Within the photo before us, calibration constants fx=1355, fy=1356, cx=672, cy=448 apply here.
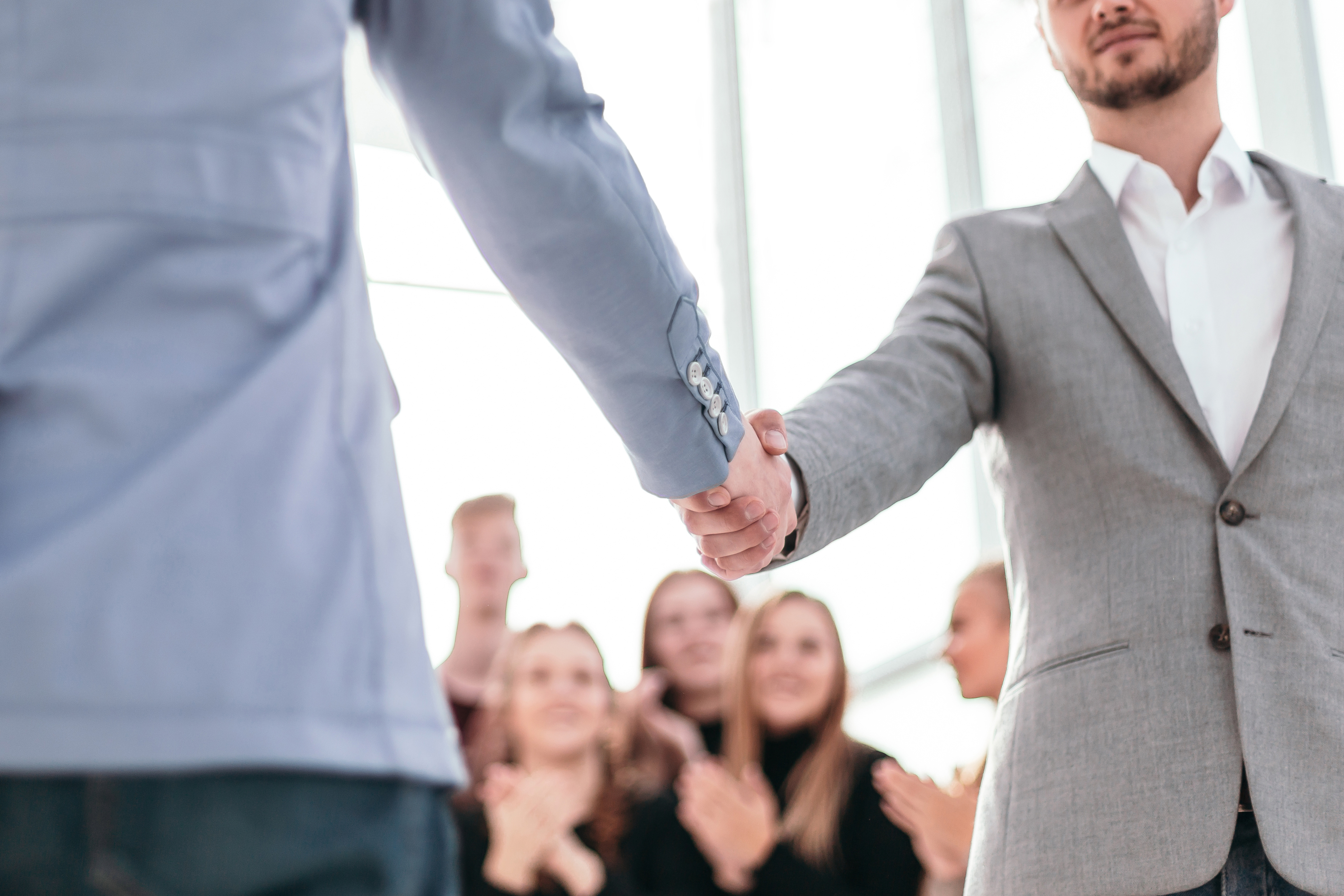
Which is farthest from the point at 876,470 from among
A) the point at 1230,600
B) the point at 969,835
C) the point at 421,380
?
the point at 421,380

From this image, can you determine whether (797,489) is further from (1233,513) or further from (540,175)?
(540,175)

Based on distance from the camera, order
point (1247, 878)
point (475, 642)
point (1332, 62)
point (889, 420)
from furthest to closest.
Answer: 1. point (475, 642)
2. point (1332, 62)
3. point (889, 420)
4. point (1247, 878)

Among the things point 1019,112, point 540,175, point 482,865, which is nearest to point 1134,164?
point 540,175

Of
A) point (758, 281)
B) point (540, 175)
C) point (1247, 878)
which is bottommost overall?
point (1247, 878)

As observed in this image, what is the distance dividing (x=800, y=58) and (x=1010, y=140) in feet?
4.65

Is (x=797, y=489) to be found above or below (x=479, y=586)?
above

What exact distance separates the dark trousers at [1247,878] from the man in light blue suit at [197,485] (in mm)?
760

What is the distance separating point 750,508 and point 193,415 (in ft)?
2.15

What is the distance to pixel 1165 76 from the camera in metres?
1.41

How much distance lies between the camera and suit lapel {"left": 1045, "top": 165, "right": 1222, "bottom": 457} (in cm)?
123

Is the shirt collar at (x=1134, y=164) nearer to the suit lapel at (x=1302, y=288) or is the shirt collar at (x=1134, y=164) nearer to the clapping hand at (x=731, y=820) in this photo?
the suit lapel at (x=1302, y=288)

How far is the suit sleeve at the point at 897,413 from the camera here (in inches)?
49.3

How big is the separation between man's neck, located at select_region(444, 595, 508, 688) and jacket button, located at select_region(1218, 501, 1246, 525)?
8.65 feet

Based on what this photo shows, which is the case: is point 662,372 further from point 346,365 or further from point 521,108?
point 346,365
